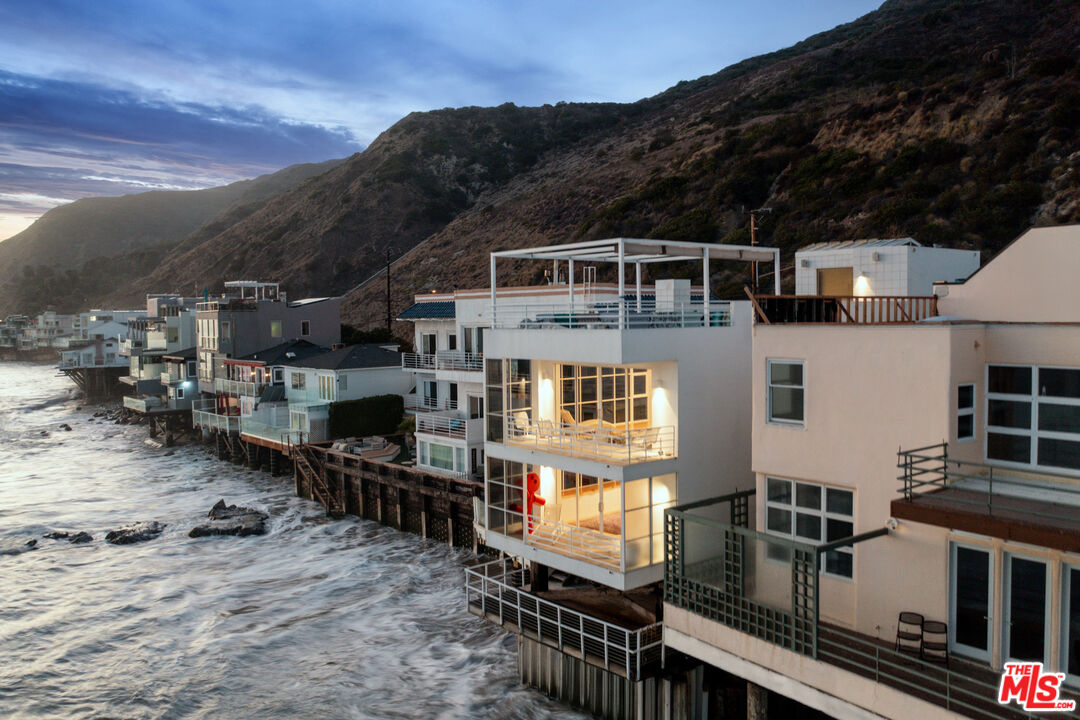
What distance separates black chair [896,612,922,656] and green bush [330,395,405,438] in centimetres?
3671

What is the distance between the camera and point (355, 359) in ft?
157

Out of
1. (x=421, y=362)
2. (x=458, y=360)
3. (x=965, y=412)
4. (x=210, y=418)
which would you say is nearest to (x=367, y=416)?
(x=421, y=362)

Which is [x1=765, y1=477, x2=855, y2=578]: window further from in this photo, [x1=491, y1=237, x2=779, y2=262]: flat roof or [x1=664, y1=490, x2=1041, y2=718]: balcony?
[x1=491, y1=237, x2=779, y2=262]: flat roof

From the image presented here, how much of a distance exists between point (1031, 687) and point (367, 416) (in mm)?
39408

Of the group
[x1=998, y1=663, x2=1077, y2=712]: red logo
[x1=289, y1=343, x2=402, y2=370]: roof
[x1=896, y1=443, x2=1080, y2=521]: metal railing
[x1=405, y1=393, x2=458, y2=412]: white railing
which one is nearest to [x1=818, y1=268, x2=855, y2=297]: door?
[x1=896, y1=443, x2=1080, y2=521]: metal railing

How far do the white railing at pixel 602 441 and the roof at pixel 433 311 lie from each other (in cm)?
1685

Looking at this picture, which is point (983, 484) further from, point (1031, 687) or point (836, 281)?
point (836, 281)

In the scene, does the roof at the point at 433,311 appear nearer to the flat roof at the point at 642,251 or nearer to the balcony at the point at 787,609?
the flat roof at the point at 642,251

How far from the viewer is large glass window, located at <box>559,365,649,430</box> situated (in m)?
19.1

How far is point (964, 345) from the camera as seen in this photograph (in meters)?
12.6

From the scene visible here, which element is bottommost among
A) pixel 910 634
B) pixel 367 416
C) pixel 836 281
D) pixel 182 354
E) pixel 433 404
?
pixel 367 416

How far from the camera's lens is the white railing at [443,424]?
3362 cm

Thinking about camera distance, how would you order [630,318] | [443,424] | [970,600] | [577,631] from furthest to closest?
[443,424], [630,318], [577,631], [970,600]

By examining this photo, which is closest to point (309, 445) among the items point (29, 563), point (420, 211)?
point (29, 563)
